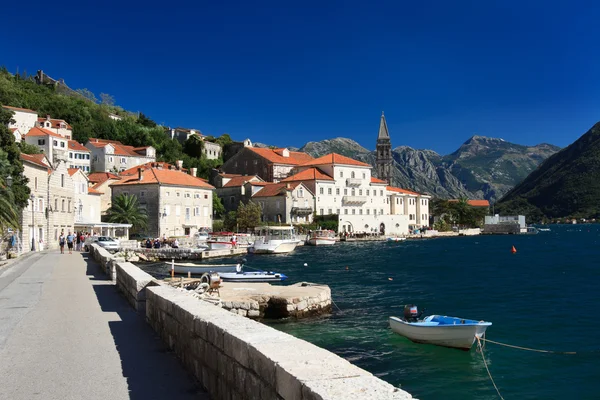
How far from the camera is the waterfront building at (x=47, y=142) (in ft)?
281

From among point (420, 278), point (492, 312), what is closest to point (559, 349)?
point (492, 312)

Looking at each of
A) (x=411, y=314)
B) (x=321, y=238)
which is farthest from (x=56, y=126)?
(x=411, y=314)

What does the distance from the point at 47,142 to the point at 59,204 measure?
143ft

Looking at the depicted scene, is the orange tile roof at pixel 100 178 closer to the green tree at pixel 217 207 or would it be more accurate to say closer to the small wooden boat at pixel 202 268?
the green tree at pixel 217 207

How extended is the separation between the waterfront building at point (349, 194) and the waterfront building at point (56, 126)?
41316 millimetres

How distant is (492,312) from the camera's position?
2258 centimetres

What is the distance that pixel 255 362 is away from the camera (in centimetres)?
486

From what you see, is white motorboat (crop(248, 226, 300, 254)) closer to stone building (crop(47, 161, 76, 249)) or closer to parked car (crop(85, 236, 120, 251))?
parked car (crop(85, 236, 120, 251))

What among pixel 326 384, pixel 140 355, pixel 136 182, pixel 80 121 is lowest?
pixel 140 355

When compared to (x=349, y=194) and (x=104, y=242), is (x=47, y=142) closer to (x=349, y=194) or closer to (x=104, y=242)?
(x=104, y=242)

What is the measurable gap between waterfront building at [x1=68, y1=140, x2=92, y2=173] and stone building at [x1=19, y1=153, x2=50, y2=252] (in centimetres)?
4809

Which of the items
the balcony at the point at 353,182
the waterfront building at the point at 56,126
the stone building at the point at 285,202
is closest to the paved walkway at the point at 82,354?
the stone building at the point at 285,202

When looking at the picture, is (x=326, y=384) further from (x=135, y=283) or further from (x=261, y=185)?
(x=261, y=185)

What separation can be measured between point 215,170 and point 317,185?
69.4 feet
